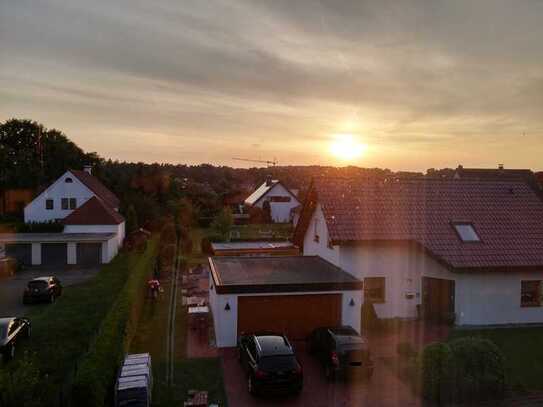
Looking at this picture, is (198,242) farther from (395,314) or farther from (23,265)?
(395,314)

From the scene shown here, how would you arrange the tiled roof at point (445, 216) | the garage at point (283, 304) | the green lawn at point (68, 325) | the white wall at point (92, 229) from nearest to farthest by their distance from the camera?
1. the green lawn at point (68, 325)
2. the garage at point (283, 304)
3. the tiled roof at point (445, 216)
4. the white wall at point (92, 229)

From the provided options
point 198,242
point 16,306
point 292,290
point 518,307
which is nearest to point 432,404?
point 292,290

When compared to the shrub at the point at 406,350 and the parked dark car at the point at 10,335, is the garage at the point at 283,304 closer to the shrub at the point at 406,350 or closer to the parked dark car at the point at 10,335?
the shrub at the point at 406,350

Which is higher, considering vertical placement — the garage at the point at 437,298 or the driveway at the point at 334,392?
the garage at the point at 437,298

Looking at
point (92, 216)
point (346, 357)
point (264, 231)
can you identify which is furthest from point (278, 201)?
point (346, 357)

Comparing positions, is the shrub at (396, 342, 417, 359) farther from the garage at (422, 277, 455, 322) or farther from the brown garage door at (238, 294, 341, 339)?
the garage at (422, 277, 455, 322)

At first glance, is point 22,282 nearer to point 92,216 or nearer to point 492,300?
point 92,216

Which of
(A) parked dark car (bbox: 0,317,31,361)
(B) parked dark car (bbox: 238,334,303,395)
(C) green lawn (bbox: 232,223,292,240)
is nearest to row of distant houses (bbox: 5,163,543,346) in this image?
(B) parked dark car (bbox: 238,334,303,395)

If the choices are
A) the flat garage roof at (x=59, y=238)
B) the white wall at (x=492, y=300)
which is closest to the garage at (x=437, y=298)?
the white wall at (x=492, y=300)
